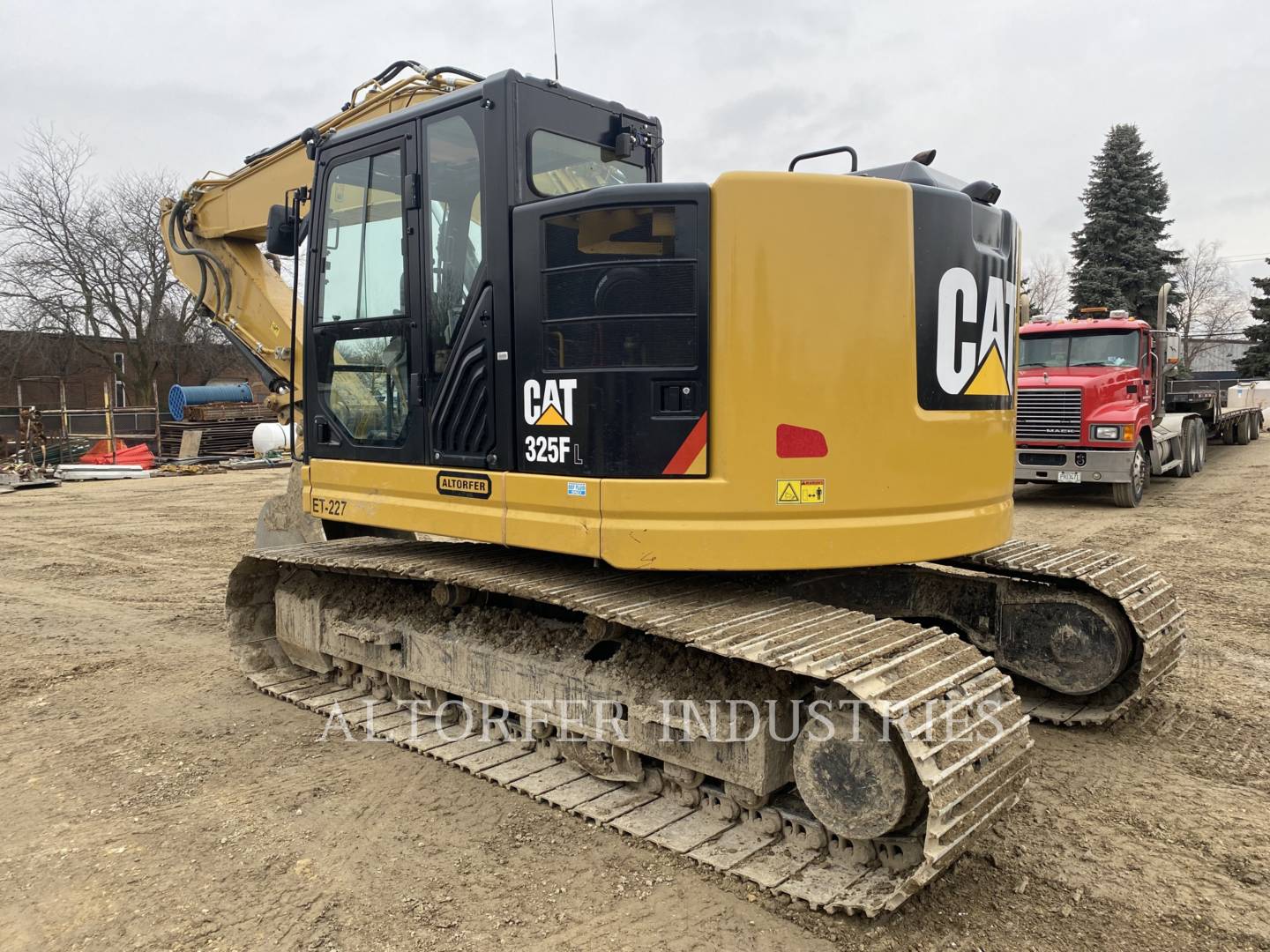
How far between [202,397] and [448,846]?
1048 inches

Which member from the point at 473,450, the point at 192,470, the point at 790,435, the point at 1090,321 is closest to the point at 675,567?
the point at 790,435

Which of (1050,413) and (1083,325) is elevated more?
(1083,325)

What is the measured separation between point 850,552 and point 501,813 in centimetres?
184

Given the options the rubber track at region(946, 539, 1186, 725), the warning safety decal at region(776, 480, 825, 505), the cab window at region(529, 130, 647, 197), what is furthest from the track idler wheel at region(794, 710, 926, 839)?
the cab window at region(529, 130, 647, 197)

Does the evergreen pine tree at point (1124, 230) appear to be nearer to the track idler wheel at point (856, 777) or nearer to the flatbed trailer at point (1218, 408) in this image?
the flatbed trailer at point (1218, 408)

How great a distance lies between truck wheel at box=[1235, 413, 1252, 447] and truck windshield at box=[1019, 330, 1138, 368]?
12287 millimetres

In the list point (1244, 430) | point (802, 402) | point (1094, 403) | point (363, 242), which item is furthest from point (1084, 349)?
point (1244, 430)

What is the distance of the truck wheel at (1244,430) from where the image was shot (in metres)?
22.8

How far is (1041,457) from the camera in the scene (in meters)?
12.8

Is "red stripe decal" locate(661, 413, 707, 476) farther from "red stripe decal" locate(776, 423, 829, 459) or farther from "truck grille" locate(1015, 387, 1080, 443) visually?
"truck grille" locate(1015, 387, 1080, 443)

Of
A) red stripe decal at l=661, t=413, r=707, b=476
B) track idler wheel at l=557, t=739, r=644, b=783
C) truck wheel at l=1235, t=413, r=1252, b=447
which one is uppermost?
red stripe decal at l=661, t=413, r=707, b=476

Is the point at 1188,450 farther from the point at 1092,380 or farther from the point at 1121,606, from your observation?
the point at 1121,606

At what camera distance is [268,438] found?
20953mm

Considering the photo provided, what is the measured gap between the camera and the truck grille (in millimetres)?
12453
